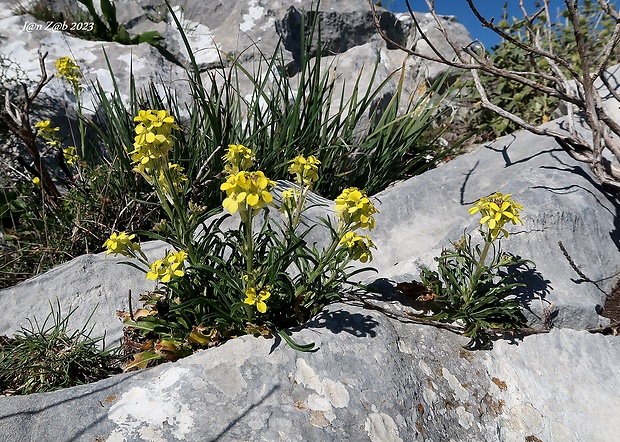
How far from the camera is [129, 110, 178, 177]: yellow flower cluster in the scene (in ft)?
5.58

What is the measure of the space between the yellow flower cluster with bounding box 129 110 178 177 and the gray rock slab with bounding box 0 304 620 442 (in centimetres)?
74

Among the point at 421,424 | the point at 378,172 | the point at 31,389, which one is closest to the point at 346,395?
the point at 421,424

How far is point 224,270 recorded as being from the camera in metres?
2.06

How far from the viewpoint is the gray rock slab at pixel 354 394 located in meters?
1.64

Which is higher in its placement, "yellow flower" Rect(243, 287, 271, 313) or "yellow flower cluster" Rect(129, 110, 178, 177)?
"yellow flower cluster" Rect(129, 110, 178, 177)

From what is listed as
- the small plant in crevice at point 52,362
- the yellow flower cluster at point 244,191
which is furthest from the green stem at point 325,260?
the small plant in crevice at point 52,362

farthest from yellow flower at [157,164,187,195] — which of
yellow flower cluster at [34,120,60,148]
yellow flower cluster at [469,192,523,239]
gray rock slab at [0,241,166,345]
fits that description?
yellow flower cluster at [34,120,60,148]

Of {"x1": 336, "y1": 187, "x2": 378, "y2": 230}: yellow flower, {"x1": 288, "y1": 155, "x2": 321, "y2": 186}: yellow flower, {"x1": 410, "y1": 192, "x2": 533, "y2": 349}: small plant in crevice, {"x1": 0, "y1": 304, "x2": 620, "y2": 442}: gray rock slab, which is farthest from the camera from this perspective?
{"x1": 410, "y1": 192, "x2": 533, "y2": 349}: small plant in crevice

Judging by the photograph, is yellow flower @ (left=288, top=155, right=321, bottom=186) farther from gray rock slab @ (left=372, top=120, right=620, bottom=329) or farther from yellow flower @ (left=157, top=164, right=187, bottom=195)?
gray rock slab @ (left=372, top=120, right=620, bottom=329)

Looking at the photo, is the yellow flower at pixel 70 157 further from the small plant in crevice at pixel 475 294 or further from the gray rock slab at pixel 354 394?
the small plant in crevice at pixel 475 294

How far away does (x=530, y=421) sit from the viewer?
6.57 ft

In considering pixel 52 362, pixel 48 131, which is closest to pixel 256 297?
pixel 52 362

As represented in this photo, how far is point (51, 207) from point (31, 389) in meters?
1.66

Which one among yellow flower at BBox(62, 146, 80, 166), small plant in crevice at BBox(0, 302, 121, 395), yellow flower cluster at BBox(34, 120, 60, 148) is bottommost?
small plant in crevice at BBox(0, 302, 121, 395)
